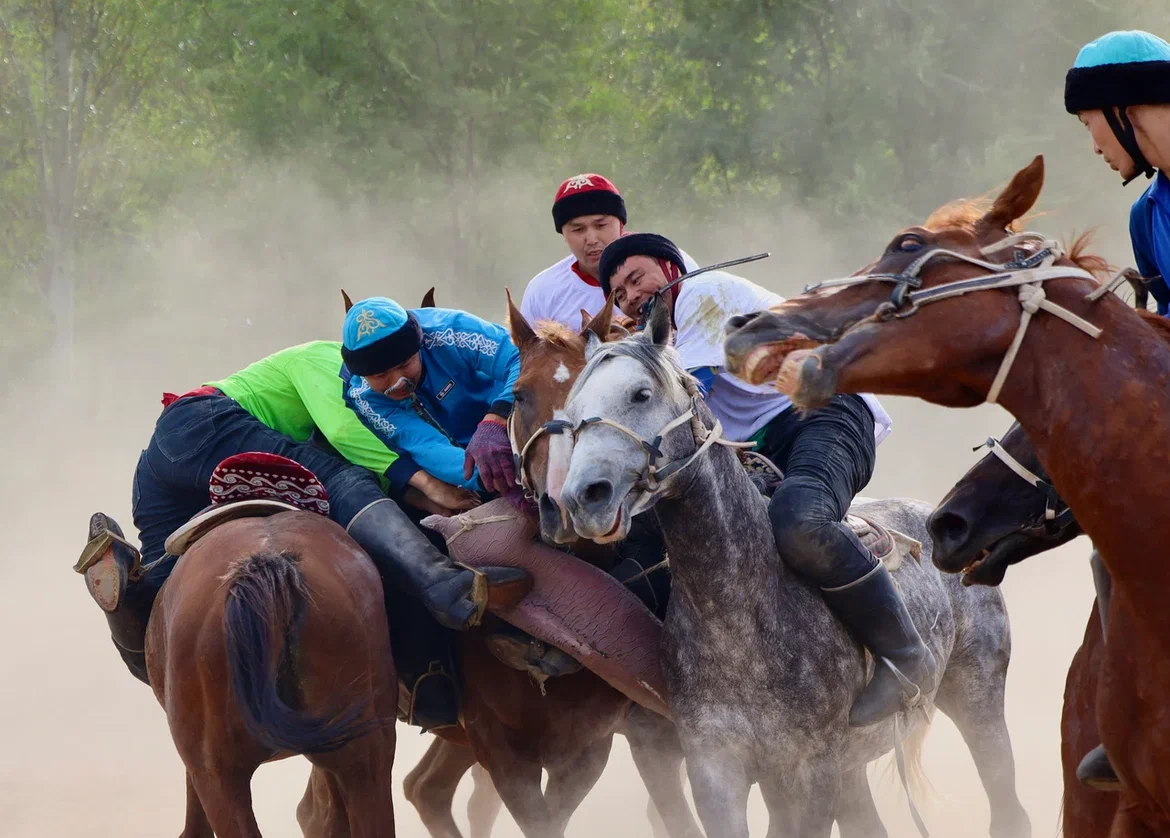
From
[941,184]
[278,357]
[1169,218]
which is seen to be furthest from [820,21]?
[1169,218]

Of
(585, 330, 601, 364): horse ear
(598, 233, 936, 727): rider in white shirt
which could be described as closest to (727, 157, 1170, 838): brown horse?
(598, 233, 936, 727): rider in white shirt

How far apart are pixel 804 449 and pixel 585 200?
5.54ft

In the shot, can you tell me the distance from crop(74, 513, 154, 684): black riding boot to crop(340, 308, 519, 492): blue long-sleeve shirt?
104 cm

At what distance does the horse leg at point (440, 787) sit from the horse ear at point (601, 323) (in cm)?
285

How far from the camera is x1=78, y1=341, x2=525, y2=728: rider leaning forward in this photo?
17.2 ft

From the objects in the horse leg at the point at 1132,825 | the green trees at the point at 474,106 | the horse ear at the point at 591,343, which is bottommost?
the horse leg at the point at 1132,825

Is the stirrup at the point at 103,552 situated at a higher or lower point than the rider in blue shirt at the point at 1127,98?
higher

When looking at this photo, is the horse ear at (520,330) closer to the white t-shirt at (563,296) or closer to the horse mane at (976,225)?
the white t-shirt at (563,296)

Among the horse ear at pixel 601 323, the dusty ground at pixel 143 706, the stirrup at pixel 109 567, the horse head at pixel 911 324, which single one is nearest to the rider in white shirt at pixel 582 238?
the horse ear at pixel 601 323

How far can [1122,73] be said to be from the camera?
304 centimetres

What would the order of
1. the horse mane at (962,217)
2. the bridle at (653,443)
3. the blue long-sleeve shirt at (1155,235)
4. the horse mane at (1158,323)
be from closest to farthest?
1. the horse mane at (1158,323)
2. the horse mane at (962,217)
3. the blue long-sleeve shirt at (1155,235)
4. the bridle at (653,443)

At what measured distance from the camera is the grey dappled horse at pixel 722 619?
14.8ft

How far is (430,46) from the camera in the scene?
20.0 metres

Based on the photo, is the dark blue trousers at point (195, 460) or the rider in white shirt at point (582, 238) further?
the rider in white shirt at point (582, 238)
